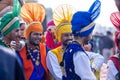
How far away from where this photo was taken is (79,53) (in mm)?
5184

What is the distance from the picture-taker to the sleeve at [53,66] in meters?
7.04

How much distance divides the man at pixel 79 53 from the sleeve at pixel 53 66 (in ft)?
4.77

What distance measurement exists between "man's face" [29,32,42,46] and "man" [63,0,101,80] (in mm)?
1653

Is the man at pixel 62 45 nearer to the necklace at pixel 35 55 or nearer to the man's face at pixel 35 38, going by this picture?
the necklace at pixel 35 55

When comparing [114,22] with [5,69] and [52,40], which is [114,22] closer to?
[52,40]

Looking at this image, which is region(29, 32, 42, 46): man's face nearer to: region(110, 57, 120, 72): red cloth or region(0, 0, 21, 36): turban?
region(0, 0, 21, 36): turban

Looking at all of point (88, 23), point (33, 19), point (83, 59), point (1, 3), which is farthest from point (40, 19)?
point (83, 59)

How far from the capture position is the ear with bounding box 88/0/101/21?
19.5 feet

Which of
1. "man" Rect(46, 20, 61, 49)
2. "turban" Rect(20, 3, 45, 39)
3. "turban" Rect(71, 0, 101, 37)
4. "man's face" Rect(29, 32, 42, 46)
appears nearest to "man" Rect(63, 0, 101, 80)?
"turban" Rect(71, 0, 101, 37)

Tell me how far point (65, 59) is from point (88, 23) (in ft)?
1.92

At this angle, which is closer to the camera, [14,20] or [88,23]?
[88,23]

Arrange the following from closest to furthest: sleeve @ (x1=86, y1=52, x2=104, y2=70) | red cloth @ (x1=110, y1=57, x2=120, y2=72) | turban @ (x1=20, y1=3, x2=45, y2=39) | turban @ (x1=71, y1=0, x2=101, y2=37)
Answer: turban @ (x1=71, y1=0, x2=101, y2=37) → red cloth @ (x1=110, y1=57, x2=120, y2=72) → sleeve @ (x1=86, y1=52, x2=104, y2=70) → turban @ (x1=20, y1=3, x2=45, y2=39)

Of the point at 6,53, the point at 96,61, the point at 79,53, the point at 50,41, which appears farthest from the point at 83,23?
the point at 50,41

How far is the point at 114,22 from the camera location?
667cm
